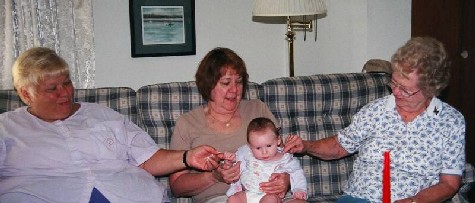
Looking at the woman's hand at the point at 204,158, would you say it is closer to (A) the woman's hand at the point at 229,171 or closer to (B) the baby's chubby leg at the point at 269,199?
(A) the woman's hand at the point at 229,171

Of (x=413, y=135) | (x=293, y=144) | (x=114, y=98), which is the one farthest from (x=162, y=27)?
(x=413, y=135)

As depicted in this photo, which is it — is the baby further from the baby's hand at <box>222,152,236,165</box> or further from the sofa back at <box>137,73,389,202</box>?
the sofa back at <box>137,73,389,202</box>

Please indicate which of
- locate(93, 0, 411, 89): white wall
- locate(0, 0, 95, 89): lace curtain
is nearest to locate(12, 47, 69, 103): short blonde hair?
locate(0, 0, 95, 89): lace curtain

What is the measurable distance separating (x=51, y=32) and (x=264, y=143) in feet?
7.32

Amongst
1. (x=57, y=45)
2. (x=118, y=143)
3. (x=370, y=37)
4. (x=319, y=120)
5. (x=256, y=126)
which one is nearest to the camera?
(x=256, y=126)

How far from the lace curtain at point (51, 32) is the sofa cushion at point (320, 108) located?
1.70 meters

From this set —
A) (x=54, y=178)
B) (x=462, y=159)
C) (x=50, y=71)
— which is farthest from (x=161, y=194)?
(x=462, y=159)

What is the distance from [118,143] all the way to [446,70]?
1305mm

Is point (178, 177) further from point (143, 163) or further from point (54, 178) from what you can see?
point (54, 178)

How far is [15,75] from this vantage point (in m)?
1.94

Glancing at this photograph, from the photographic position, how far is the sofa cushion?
241cm

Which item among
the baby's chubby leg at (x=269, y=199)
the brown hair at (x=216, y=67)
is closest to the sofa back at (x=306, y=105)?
the brown hair at (x=216, y=67)

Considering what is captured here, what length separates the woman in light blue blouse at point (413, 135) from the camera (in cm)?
186

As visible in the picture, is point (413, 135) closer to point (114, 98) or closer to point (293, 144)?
point (293, 144)
